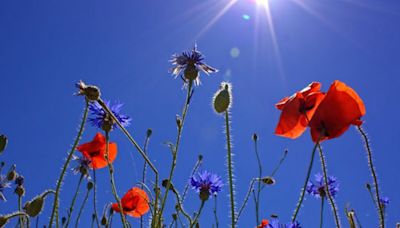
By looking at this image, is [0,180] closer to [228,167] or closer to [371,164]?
[228,167]

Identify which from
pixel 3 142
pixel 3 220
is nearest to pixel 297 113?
pixel 3 220

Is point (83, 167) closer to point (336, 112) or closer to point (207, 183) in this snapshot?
point (207, 183)

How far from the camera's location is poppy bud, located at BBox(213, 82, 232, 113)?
1.96m

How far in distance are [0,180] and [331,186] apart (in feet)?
9.34

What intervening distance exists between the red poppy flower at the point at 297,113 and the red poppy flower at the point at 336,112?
0.05 m

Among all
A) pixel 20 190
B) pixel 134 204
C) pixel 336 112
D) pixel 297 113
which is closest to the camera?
pixel 336 112

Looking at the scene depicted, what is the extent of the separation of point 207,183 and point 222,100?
1169 mm

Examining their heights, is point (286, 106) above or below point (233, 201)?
above

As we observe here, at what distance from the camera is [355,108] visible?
161 cm

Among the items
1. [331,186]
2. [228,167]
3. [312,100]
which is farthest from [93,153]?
[331,186]

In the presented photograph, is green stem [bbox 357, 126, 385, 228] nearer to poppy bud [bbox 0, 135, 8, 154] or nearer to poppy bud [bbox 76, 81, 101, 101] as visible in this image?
poppy bud [bbox 76, 81, 101, 101]

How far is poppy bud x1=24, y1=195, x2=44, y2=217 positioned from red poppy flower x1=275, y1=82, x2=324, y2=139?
3.54 ft

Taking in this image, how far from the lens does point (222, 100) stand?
198 cm

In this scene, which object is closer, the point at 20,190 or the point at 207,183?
the point at 207,183
